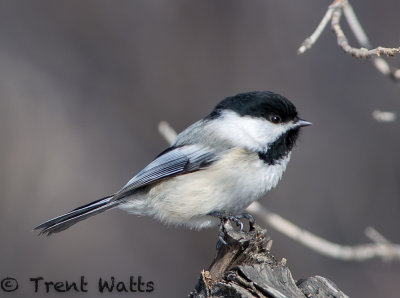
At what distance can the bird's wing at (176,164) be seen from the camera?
134 inches

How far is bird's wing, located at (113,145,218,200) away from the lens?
3.40m

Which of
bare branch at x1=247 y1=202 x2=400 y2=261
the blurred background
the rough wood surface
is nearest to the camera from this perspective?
the rough wood surface

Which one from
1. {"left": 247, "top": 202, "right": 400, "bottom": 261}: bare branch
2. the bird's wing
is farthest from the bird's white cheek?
{"left": 247, "top": 202, "right": 400, "bottom": 261}: bare branch

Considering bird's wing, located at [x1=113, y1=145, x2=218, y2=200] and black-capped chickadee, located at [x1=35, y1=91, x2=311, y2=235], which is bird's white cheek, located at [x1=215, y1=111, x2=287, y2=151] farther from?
bird's wing, located at [x1=113, y1=145, x2=218, y2=200]

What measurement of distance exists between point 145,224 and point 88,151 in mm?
891

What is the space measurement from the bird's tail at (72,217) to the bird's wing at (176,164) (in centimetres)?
9

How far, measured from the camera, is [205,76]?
240 inches

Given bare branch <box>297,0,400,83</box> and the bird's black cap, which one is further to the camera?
the bird's black cap

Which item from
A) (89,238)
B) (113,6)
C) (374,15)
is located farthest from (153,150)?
(374,15)

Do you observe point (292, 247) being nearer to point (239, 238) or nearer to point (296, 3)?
point (296, 3)

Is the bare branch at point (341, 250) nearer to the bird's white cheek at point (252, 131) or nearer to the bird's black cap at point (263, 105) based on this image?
the bird's white cheek at point (252, 131)

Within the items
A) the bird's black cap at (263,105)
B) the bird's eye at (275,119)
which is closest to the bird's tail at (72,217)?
the bird's black cap at (263,105)

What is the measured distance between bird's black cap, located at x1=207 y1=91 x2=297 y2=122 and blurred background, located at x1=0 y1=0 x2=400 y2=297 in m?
2.51

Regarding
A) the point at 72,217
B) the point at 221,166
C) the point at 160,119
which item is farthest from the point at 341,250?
the point at 160,119
